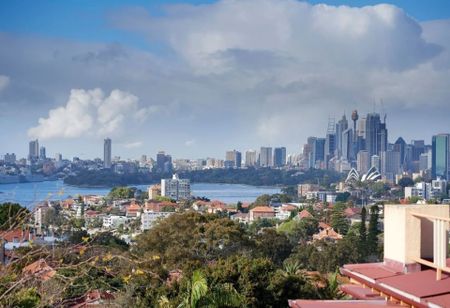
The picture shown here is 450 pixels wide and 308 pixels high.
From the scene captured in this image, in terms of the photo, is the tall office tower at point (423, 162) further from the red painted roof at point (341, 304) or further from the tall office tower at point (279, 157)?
the red painted roof at point (341, 304)

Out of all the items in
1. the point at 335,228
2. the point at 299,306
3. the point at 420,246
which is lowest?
the point at 335,228

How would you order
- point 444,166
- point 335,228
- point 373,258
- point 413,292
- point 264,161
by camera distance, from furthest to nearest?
point 264,161
point 444,166
point 335,228
point 373,258
point 413,292

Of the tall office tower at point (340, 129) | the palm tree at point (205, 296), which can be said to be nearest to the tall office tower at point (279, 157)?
the tall office tower at point (340, 129)

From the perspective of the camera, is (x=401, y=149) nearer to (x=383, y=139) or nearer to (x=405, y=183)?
(x=383, y=139)

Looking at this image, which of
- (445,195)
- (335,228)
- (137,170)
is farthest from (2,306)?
(137,170)

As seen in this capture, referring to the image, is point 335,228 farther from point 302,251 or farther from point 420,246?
point 420,246

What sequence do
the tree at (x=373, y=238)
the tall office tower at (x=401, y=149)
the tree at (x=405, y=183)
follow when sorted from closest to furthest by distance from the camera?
the tree at (x=373, y=238) < the tree at (x=405, y=183) < the tall office tower at (x=401, y=149)

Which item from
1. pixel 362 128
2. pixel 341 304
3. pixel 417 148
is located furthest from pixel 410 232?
pixel 417 148
